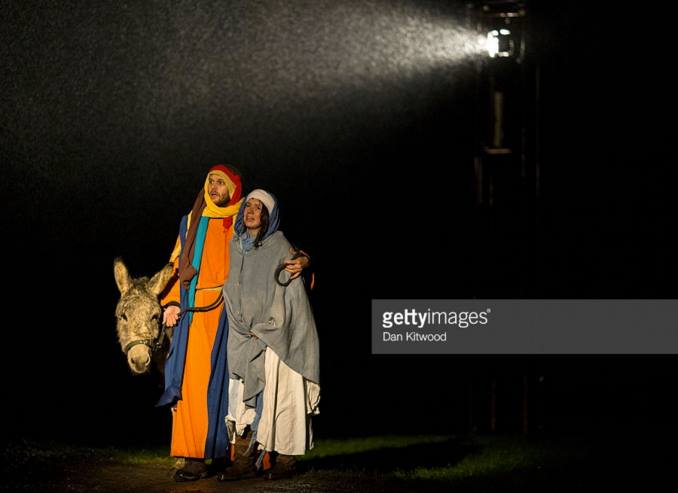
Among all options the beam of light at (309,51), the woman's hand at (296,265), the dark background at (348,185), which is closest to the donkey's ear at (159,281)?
the woman's hand at (296,265)

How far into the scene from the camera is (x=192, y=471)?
7047mm

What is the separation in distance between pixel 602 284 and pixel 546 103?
1.61 meters

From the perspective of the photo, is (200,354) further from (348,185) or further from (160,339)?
(348,185)

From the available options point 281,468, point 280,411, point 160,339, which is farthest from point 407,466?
point 160,339

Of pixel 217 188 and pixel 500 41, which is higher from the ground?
pixel 500 41

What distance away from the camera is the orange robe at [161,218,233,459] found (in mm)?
7066

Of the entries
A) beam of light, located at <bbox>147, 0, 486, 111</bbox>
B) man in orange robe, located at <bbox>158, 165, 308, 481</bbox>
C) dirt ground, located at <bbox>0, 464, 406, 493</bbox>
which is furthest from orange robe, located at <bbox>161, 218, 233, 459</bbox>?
beam of light, located at <bbox>147, 0, 486, 111</bbox>

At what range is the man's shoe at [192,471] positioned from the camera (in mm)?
7008

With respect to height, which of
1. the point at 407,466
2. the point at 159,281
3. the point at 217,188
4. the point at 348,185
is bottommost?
the point at 407,466

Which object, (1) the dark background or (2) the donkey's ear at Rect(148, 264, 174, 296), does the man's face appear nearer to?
(2) the donkey's ear at Rect(148, 264, 174, 296)

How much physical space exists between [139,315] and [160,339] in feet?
0.76

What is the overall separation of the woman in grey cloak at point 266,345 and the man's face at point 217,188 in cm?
18

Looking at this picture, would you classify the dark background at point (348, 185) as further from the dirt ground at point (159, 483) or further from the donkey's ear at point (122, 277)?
the donkey's ear at point (122, 277)

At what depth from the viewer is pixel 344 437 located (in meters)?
11.0
